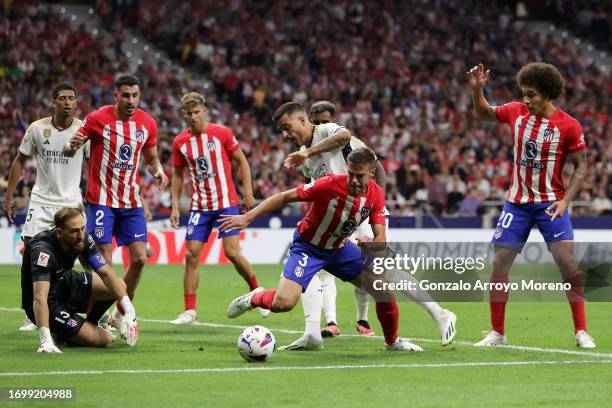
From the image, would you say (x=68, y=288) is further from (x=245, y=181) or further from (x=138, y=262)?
(x=245, y=181)

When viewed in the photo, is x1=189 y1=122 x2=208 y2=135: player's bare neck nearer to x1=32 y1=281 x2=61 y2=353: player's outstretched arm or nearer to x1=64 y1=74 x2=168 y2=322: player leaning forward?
x1=64 y1=74 x2=168 y2=322: player leaning forward

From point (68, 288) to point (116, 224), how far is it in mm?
1823

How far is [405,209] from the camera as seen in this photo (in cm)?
2611

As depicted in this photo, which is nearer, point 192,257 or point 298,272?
point 298,272

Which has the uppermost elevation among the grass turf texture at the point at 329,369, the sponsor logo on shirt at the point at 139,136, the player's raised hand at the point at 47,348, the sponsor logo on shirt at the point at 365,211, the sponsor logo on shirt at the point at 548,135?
the sponsor logo on shirt at the point at 139,136

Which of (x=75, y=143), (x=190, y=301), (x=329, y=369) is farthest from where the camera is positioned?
(x=190, y=301)

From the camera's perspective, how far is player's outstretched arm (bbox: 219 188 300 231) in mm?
8836

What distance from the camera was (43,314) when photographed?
9172 mm

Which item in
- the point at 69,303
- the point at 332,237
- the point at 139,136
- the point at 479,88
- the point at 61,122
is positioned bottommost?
the point at 69,303

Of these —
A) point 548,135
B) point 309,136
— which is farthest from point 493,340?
point 309,136

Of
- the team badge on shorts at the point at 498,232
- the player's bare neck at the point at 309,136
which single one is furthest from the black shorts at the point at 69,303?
the team badge on shorts at the point at 498,232

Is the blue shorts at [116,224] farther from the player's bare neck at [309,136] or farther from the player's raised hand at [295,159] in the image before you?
the player's raised hand at [295,159]

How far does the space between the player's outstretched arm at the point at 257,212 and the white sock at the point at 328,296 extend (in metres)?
2.47

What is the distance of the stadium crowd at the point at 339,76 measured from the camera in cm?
2688
